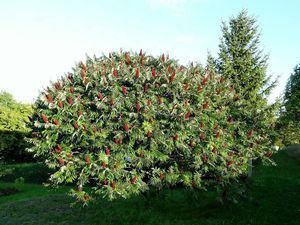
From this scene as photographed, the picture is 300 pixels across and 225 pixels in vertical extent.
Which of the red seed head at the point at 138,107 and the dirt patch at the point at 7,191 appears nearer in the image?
the red seed head at the point at 138,107

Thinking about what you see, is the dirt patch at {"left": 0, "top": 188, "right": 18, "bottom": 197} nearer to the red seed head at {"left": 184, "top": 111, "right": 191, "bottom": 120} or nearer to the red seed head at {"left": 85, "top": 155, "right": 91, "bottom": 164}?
the red seed head at {"left": 85, "top": 155, "right": 91, "bottom": 164}

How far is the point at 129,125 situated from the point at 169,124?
1299 millimetres

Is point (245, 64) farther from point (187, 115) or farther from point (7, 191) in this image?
point (7, 191)

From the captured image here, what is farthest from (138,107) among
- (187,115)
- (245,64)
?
(245,64)

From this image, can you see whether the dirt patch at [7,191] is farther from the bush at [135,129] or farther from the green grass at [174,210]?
the bush at [135,129]

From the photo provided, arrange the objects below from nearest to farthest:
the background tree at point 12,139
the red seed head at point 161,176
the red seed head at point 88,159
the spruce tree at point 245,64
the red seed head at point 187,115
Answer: the red seed head at point 88,159 → the red seed head at point 187,115 → the red seed head at point 161,176 → the spruce tree at point 245,64 → the background tree at point 12,139

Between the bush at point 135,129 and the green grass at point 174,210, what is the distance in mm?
1705

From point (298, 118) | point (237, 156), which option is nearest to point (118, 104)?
point (237, 156)

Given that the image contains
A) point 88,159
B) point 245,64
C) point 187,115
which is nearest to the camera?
point 88,159

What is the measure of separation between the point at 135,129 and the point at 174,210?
508 cm

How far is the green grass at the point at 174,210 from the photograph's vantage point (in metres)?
13.3

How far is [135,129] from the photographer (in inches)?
440

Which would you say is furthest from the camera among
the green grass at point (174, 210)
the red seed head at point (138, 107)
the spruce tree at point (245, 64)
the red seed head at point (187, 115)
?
the spruce tree at point (245, 64)

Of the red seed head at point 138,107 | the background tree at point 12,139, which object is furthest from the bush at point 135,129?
the background tree at point 12,139
